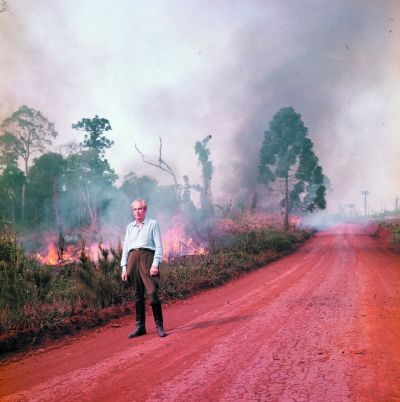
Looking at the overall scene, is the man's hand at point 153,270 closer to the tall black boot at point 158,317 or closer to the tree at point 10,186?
the tall black boot at point 158,317

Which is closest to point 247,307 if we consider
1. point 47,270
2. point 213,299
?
point 213,299

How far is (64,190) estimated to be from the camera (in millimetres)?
37312

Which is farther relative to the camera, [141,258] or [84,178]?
[84,178]

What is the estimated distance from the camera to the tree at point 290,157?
35.4 metres

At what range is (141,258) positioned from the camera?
573cm

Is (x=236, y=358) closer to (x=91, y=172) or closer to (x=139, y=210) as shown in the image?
(x=139, y=210)

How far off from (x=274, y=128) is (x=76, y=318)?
32985mm

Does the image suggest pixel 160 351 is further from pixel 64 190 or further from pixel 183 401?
pixel 64 190

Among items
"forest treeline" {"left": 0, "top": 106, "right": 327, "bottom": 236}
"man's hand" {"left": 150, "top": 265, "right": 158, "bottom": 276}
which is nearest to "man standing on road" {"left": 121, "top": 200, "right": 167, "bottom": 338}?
"man's hand" {"left": 150, "top": 265, "right": 158, "bottom": 276}

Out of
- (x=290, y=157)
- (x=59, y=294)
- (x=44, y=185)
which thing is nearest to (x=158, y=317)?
(x=59, y=294)

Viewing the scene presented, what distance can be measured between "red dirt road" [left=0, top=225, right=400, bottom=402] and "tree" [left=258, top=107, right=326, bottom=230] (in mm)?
28355

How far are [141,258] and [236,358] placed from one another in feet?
7.12

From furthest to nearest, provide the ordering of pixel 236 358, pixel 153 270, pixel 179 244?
pixel 179 244, pixel 153 270, pixel 236 358

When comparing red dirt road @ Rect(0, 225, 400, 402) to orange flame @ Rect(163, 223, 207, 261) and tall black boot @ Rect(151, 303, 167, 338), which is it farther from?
orange flame @ Rect(163, 223, 207, 261)
